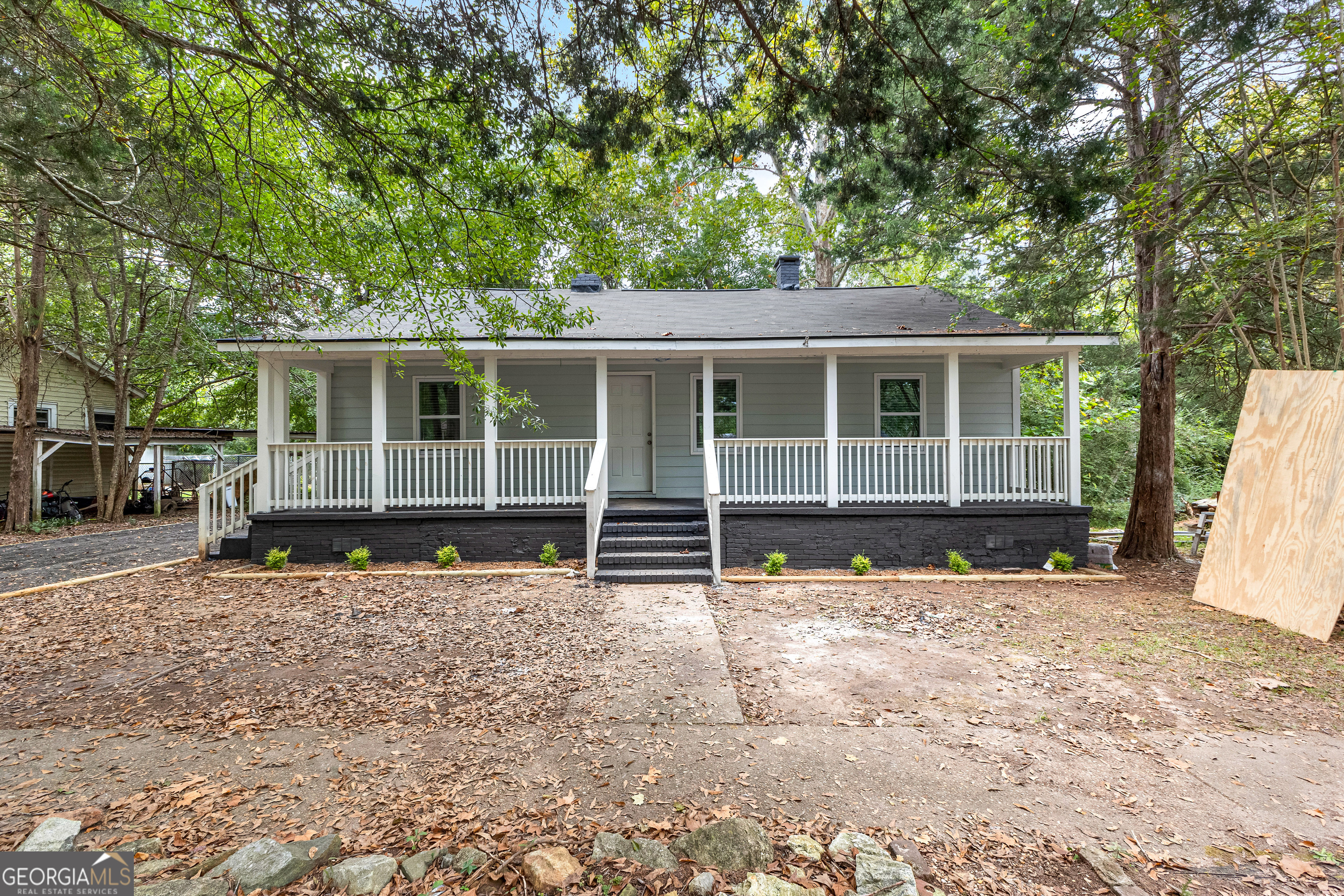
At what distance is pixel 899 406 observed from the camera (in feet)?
32.3

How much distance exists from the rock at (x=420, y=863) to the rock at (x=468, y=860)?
0.07 m

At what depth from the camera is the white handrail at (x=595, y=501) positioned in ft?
22.8

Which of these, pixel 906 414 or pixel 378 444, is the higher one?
pixel 906 414

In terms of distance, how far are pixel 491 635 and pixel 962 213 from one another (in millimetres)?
7669

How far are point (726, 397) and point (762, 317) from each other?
4.74 feet

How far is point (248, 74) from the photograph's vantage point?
380cm

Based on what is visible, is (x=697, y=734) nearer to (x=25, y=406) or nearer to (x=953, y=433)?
(x=953, y=433)

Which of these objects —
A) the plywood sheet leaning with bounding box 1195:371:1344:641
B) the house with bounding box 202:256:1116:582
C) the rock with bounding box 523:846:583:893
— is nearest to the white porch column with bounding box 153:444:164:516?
the house with bounding box 202:256:1116:582

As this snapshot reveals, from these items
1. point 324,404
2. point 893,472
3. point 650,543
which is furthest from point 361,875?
point 324,404

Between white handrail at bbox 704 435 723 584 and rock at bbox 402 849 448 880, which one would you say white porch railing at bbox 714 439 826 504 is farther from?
rock at bbox 402 849 448 880

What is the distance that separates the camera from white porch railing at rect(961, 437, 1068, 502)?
8.16m

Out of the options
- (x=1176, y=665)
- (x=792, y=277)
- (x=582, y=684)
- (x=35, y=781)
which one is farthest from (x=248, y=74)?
(x=792, y=277)

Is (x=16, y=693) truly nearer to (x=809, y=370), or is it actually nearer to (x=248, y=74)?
(x=248, y=74)

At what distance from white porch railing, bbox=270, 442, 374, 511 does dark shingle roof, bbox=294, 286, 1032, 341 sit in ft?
5.18
